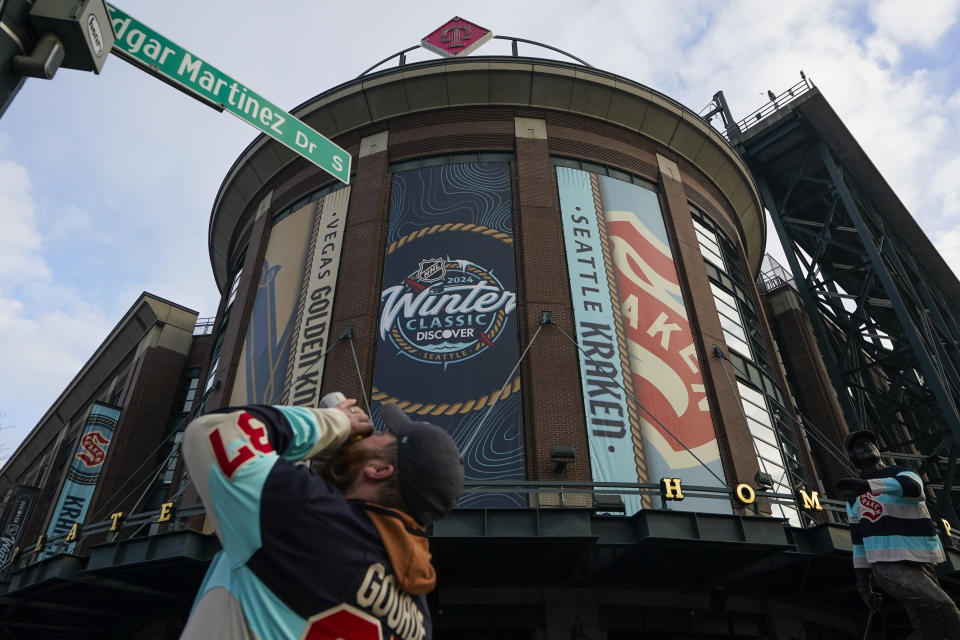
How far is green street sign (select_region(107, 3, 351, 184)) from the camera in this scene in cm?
641

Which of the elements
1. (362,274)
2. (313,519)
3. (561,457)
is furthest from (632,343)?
(313,519)

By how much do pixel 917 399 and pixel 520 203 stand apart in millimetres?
25274

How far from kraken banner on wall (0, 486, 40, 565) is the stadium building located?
9.79 m

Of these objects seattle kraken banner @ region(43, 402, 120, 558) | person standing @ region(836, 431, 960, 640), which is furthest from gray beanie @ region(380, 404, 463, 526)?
seattle kraken banner @ region(43, 402, 120, 558)

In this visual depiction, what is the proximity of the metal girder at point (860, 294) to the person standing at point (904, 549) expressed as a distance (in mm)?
24691

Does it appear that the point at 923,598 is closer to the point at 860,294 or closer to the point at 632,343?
the point at 632,343

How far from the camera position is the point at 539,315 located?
19188mm

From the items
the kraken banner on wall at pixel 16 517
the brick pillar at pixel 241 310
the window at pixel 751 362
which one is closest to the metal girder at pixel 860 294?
the window at pixel 751 362

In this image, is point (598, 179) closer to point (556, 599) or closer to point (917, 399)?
point (556, 599)

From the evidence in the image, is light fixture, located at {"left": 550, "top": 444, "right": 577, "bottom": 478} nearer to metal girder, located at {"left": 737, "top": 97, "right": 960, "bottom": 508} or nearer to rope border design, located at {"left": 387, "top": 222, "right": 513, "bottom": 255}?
rope border design, located at {"left": 387, "top": 222, "right": 513, "bottom": 255}

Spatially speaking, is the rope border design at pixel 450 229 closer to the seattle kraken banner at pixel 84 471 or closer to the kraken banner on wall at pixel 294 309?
the kraken banner on wall at pixel 294 309

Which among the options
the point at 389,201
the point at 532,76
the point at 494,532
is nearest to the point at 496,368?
the point at 494,532

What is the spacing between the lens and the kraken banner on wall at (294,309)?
2011 centimetres

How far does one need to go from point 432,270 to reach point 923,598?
1566 centimetres
